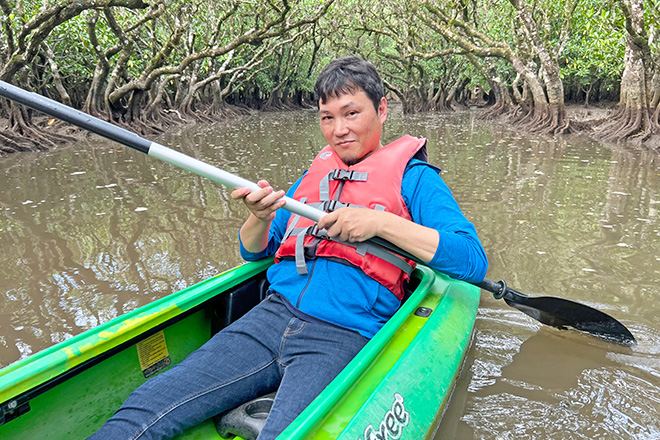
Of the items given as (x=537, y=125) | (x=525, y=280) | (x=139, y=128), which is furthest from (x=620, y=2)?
(x=139, y=128)

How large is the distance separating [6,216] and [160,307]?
13.3ft

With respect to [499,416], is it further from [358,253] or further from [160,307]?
[160,307]

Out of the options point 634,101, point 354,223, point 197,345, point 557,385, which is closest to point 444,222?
point 354,223

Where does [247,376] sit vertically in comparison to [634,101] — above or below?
below

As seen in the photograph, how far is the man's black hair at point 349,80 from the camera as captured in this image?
6.28 feet

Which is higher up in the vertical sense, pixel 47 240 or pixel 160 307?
pixel 160 307

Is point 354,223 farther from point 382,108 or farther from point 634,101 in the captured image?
point 634,101

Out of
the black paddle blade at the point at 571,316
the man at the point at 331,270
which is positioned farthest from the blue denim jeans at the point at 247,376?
the black paddle blade at the point at 571,316

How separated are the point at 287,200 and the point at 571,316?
1.76 metres

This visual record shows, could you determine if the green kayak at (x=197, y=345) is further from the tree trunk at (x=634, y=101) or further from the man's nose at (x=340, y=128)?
the tree trunk at (x=634, y=101)

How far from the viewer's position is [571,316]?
261 cm

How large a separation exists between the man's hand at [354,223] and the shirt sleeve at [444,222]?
0.22m

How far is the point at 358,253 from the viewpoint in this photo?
1.86m

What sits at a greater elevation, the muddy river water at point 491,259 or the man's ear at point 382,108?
the man's ear at point 382,108
